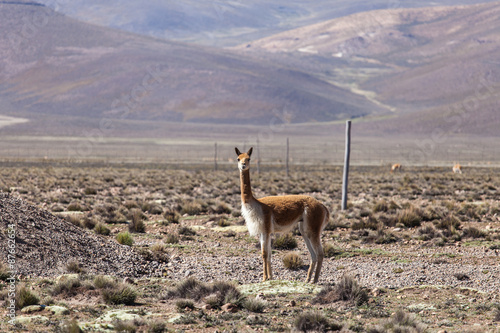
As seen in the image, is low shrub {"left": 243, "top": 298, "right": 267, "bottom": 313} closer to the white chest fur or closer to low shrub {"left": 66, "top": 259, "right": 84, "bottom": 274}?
the white chest fur

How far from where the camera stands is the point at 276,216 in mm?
9148

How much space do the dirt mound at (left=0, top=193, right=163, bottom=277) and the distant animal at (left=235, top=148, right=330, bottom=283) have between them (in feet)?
7.43

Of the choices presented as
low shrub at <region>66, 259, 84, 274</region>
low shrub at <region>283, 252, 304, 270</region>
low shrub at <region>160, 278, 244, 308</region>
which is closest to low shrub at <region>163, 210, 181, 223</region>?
low shrub at <region>283, 252, 304, 270</region>

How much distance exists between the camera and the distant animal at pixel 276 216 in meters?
9.03

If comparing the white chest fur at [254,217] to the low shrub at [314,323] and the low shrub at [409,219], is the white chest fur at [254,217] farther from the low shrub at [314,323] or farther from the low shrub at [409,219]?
the low shrub at [409,219]

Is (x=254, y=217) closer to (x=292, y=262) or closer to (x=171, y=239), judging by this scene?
(x=292, y=262)

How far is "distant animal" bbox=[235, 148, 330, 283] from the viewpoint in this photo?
9.03 meters

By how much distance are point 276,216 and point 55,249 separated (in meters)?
3.76

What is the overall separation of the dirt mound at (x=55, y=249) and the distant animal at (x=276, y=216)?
2263 mm

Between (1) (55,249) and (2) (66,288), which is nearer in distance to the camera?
(2) (66,288)

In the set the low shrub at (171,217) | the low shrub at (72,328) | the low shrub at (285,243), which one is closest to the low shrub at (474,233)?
the low shrub at (285,243)

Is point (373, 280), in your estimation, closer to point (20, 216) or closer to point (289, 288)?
point (289, 288)

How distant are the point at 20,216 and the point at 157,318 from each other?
4656 mm

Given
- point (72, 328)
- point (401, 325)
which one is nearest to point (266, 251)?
point (401, 325)
